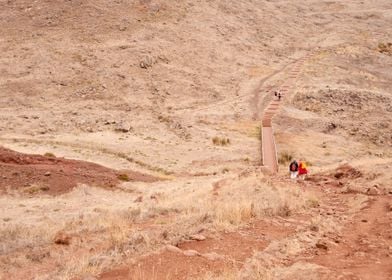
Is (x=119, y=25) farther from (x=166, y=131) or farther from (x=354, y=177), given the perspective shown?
(x=354, y=177)

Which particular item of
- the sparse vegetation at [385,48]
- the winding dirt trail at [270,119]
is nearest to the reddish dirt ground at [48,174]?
the winding dirt trail at [270,119]

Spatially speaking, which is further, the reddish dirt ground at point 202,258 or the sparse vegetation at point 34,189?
the sparse vegetation at point 34,189

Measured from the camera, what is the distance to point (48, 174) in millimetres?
22359

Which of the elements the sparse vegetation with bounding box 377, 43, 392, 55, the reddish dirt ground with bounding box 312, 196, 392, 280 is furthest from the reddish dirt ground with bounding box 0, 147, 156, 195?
the sparse vegetation with bounding box 377, 43, 392, 55

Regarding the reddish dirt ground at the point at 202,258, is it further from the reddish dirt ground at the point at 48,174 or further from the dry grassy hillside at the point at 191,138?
the reddish dirt ground at the point at 48,174

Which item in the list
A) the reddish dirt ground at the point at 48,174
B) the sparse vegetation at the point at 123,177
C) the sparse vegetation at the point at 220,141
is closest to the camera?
the reddish dirt ground at the point at 48,174

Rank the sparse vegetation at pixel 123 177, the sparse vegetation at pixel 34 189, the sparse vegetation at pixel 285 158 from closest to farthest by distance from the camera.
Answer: the sparse vegetation at pixel 34 189
the sparse vegetation at pixel 123 177
the sparse vegetation at pixel 285 158

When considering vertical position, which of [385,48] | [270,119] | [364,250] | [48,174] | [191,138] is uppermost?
[385,48]

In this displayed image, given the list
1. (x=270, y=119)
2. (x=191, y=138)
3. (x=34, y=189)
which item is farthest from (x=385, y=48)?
(x=34, y=189)

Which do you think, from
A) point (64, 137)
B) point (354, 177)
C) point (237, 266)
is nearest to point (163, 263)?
point (237, 266)

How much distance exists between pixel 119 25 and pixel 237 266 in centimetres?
5099

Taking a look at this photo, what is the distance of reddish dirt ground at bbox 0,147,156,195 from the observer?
2153 cm

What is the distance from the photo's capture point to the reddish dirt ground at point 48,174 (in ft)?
70.6

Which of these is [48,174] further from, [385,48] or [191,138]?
[385,48]
